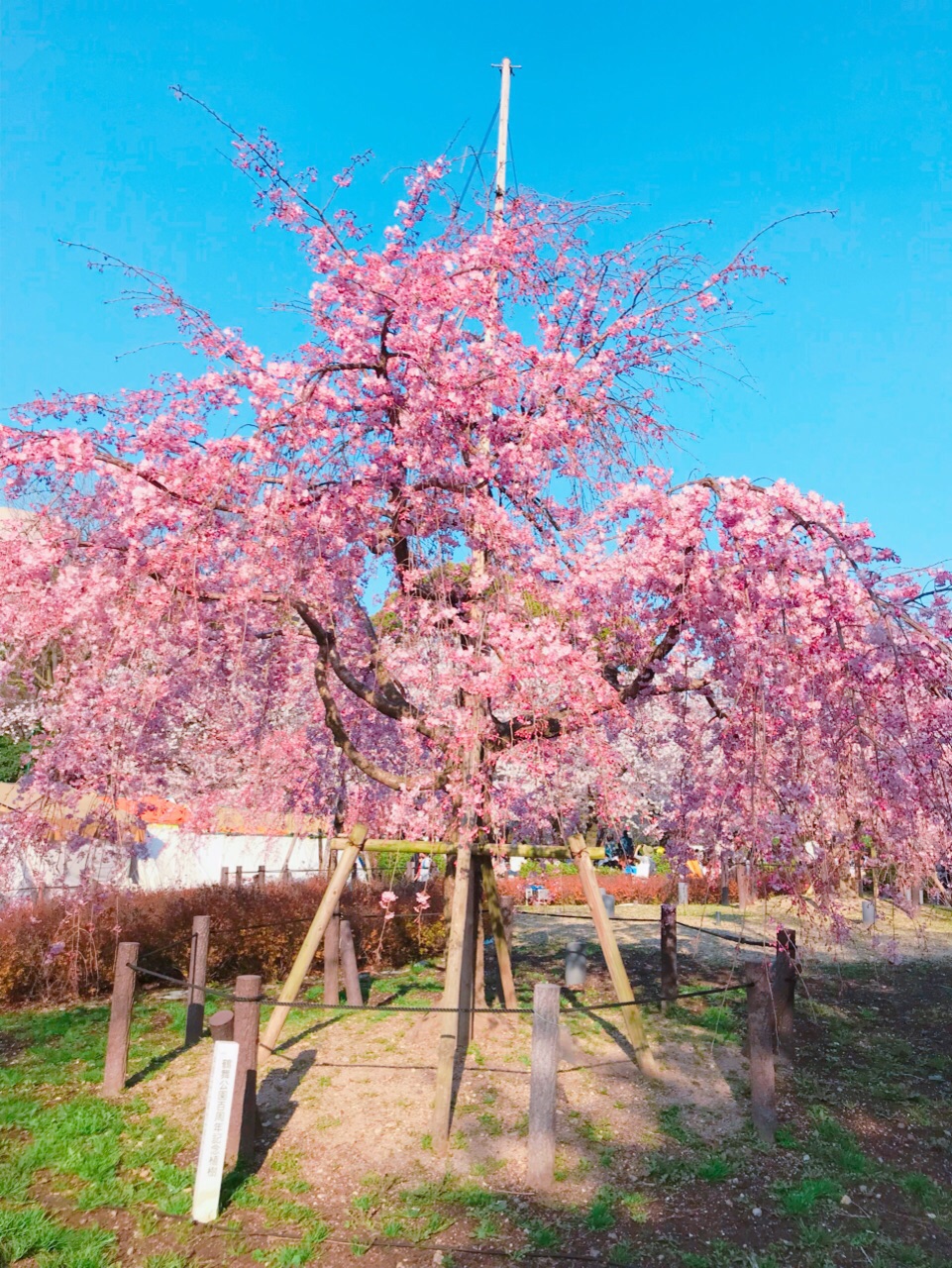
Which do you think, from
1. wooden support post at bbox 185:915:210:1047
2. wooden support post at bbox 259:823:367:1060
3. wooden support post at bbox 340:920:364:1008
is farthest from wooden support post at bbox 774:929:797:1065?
wooden support post at bbox 185:915:210:1047

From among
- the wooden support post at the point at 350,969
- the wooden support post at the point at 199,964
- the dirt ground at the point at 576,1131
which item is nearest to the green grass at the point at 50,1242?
the dirt ground at the point at 576,1131

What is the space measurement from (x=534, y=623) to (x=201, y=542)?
2521mm

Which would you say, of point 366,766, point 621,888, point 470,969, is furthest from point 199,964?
point 621,888

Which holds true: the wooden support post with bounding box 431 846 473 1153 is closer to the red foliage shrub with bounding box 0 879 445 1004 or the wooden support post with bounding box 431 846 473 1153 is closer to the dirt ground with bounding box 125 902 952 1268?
the dirt ground with bounding box 125 902 952 1268

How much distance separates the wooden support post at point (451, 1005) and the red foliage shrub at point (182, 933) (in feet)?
10.4

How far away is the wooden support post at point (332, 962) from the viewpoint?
27.5ft

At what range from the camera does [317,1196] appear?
4.60 meters

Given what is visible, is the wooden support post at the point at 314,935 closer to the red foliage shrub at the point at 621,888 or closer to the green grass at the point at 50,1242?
the green grass at the point at 50,1242

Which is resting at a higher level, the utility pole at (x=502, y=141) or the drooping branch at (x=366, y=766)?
the utility pole at (x=502, y=141)

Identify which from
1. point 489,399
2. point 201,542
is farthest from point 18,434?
point 489,399

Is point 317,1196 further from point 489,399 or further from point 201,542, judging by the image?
point 489,399

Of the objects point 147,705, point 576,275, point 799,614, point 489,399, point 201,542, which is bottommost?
point 147,705

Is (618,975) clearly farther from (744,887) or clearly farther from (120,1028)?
(120,1028)

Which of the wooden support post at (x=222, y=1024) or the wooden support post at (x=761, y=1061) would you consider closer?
the wooden support post at (x=222, y=1024)
